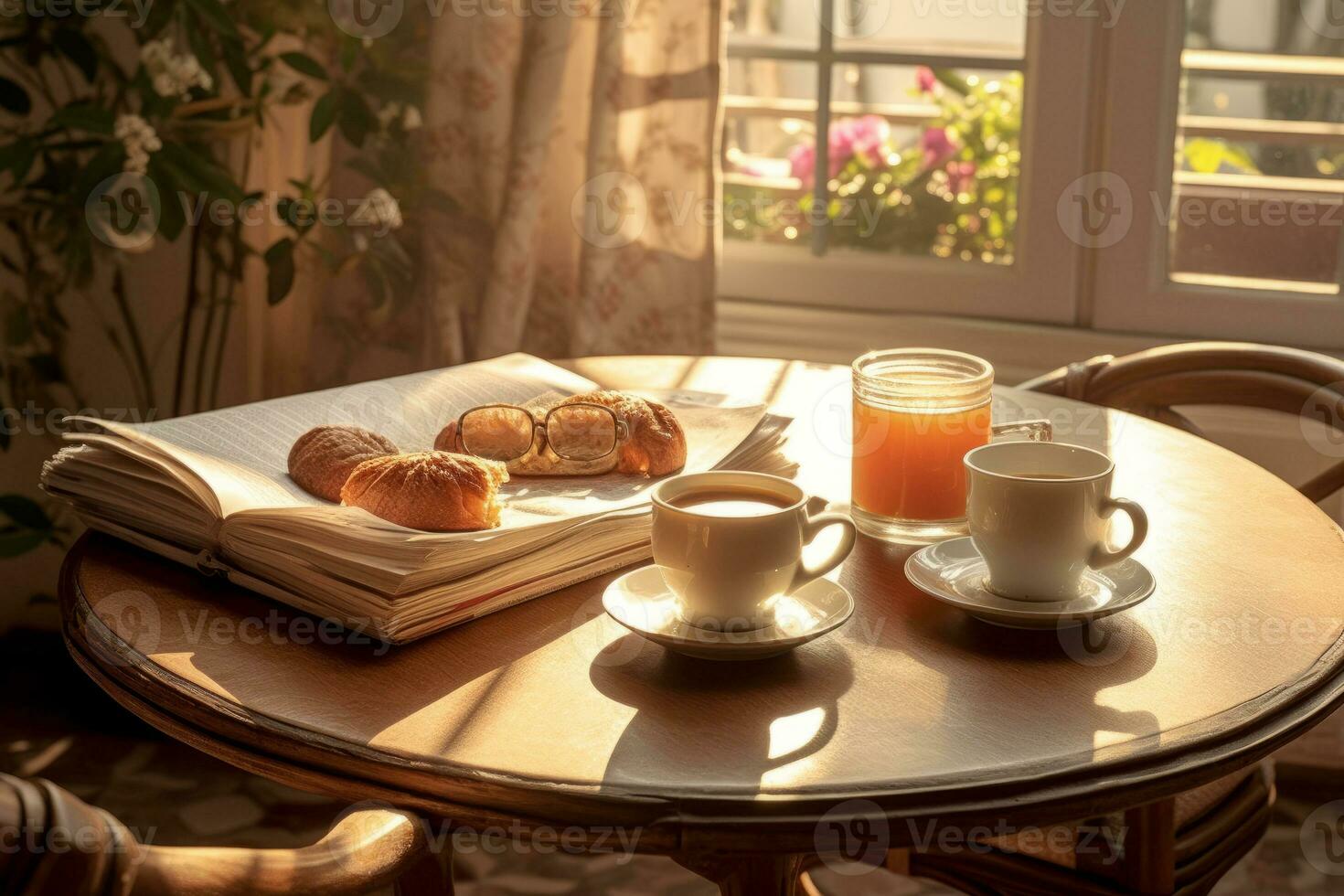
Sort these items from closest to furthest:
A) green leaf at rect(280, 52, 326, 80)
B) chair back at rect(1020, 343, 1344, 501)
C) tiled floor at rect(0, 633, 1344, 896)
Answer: chair back at rect(1020, 343, 1344, 501) < tiled floor at rect(0, 633, 1344, 896) < green leaf at rect(280, 52, 326, 80)

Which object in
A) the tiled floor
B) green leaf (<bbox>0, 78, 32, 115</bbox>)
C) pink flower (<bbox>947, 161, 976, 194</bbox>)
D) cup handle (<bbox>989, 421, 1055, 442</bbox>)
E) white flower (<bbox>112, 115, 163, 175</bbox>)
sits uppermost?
green leaf (<bbox>0, 78, 32, 115</bbox>)

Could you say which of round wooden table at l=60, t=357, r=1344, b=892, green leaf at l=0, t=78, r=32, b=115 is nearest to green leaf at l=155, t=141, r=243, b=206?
green leaf at l=0, t=78, r=32, b=115

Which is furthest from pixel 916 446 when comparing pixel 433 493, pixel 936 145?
pixel 936 145

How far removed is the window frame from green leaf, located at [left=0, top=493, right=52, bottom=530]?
5.12 ft

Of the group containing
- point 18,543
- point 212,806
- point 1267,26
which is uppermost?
point 1267,26

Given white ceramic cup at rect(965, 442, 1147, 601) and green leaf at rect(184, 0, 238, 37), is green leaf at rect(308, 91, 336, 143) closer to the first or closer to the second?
green leaf at rect(184, 0, 238, 37)

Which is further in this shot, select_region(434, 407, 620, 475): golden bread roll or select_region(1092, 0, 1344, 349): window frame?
select_region(1092, 0, 1344, 349): window frame

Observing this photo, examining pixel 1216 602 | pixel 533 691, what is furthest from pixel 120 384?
pixel 1216 602

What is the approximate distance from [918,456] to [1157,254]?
119 cm

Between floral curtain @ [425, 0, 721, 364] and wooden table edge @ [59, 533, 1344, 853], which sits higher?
floral curtain @ [425, 0, 721, 364]

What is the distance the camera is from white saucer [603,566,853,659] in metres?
0.79

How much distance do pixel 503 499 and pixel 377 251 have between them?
1.14 m

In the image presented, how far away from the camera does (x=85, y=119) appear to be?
6.01 ft

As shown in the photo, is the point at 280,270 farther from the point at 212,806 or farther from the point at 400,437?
the point at 400,437
